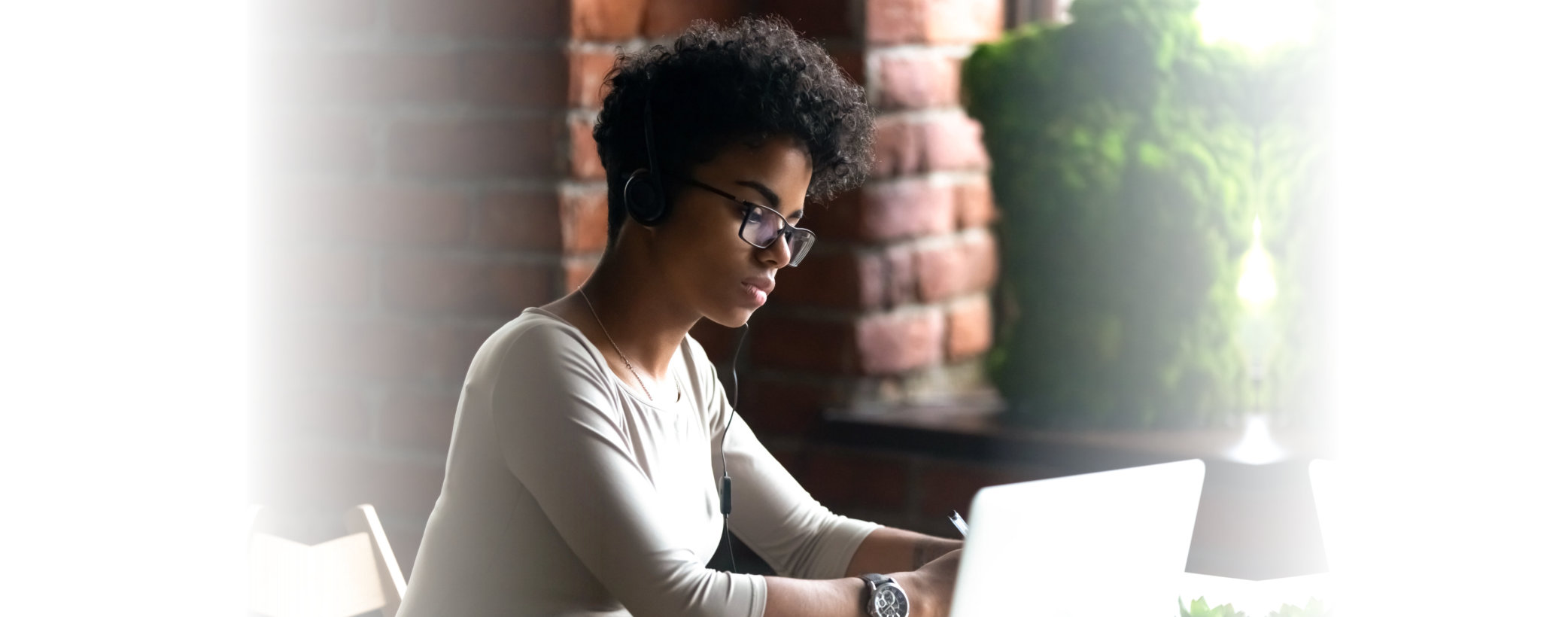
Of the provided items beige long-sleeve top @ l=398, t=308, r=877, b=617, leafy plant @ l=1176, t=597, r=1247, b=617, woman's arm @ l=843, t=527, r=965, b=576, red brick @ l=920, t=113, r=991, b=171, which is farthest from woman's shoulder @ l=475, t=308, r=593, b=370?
red brick @ l=920, t=113, r=991, b=171

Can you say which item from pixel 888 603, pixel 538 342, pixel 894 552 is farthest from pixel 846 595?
pixel 538 342

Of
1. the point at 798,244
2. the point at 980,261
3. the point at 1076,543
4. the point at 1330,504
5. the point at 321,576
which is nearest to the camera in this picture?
A: the point at 1076,543

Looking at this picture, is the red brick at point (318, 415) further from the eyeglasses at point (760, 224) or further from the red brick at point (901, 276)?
the eyeglasses at point (760, 224)

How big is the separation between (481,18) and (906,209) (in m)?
0.56

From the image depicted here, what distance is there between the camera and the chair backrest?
4.50 ft

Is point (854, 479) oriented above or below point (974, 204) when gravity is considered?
below

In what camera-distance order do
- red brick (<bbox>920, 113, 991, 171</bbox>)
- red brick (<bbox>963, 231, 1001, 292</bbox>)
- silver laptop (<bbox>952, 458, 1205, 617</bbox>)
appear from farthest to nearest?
red brick (<bbox>963, 231, 1001, 292</bbox>) < red brick (<bbox>920, 113, 991, 171</bbox>) < silver laptop (<bbox>952, 458, 1205, 617</bbox>)

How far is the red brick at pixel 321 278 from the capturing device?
A: 6.25ft

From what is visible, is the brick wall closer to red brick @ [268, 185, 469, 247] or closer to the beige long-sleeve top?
red brick @ [268, 185, 469, 247]

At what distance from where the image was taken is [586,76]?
5.66 feet

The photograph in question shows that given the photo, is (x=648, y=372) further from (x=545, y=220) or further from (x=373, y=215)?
(x=373, y=215)

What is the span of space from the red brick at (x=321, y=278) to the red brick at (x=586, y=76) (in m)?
0.38

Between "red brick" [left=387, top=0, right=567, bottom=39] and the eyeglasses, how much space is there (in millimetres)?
588

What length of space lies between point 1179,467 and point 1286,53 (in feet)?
2.52
